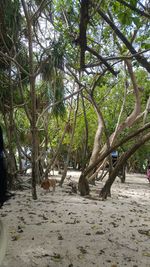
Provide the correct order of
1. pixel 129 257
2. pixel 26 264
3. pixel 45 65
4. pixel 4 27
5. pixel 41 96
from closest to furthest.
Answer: pixel 26 264
pixel 129 257
pixel 4 27
pixel 45 65
pixel 41 96

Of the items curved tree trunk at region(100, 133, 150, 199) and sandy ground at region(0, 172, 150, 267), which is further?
curved tree trunk at region(100, 133, 150, 199)

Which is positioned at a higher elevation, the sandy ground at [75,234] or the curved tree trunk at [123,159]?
the curved tree trunk at [123,159]

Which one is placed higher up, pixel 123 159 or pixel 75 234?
pixel 123 159

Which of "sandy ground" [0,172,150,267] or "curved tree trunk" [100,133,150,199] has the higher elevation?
"curved tree trunk" [100,133,150,199]

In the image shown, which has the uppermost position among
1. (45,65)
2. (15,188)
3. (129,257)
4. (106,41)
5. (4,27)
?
(106,41)

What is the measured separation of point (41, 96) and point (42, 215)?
5780 mm

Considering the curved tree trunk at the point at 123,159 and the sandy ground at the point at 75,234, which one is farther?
the curved tree trunk at the point at 123,159

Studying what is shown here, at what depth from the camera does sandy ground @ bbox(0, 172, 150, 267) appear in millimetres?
3475

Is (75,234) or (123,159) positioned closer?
(75,234)

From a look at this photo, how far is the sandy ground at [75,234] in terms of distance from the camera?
3.47 m

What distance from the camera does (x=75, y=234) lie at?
14.2 feet

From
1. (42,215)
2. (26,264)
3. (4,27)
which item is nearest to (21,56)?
(4,27)

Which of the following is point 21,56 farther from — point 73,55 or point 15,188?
point 15,188

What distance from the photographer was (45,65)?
6914 mm
